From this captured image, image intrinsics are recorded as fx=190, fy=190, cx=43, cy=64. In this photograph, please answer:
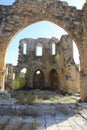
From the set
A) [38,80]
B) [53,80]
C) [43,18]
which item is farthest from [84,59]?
Answer: [38,80]

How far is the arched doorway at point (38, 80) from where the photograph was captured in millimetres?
23859

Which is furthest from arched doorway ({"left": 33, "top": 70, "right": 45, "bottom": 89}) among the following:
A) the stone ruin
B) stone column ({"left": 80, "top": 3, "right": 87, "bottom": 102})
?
stone column ({"left": 80, "top": 3, "right": 87, "bottom": 102})

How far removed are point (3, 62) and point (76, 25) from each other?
13.7 ft

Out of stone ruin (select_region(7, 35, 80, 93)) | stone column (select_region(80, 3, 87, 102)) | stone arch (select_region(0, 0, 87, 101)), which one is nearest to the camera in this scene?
stone column (select_region(80, 3, 87, 102))

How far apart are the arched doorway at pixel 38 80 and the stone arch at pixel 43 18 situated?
576 inches

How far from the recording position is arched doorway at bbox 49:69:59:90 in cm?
2321

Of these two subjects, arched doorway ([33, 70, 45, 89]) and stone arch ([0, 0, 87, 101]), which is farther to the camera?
arched doorway ([33, 70, 45, 89])

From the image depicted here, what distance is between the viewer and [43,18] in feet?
32.1

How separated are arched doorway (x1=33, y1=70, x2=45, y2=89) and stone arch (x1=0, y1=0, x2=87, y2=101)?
14631 millimetres

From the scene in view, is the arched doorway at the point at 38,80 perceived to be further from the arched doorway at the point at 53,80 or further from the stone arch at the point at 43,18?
the stone arch at the point at 43,18

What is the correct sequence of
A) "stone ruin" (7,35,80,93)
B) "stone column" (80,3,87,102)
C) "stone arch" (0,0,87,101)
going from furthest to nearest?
"stone ruin" (7,35,80,93) < "stone arch" (0,0,87,101) < "stone column" (80,3,87,102)

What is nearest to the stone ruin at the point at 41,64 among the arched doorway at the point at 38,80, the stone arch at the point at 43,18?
the arched doorway at the point at 38,80

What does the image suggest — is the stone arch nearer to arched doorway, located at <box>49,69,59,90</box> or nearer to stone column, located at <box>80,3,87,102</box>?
stone column, located at <box>80,3,87,102</box>

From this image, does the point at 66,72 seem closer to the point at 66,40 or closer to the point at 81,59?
the point at 66,40
